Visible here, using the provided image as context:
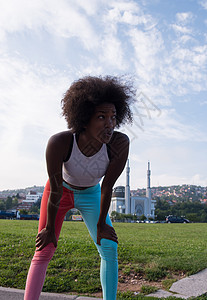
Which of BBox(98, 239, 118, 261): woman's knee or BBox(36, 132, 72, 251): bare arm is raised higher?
BBox(36, 132, 72, 251): bare arm

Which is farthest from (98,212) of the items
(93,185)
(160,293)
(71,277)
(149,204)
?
(149,204)

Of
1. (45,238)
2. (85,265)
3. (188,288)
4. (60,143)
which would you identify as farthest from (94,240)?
(85,265)

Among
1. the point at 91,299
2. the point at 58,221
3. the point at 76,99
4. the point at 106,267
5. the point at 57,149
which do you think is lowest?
the point at 91,299

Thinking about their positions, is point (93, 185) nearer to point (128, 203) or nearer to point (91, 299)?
point (91, 299)

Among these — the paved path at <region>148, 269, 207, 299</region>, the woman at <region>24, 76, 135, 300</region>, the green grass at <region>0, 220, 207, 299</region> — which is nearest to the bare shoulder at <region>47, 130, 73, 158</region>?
the woman at <region>24, 76, 135, 300</region>

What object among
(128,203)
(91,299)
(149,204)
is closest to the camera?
(91,299)

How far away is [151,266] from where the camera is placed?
4.83m

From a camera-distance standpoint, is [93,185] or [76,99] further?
[93,185]

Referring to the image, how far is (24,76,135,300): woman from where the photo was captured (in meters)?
2.51

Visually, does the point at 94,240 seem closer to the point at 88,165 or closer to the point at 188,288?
the point at 88,165

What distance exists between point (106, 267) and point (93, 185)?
0.72 meters

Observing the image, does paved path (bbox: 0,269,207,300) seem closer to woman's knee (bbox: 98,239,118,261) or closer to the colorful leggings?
the colorful leggings

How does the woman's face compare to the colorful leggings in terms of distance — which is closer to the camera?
the woman's face

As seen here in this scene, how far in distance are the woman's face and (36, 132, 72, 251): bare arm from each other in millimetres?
271
